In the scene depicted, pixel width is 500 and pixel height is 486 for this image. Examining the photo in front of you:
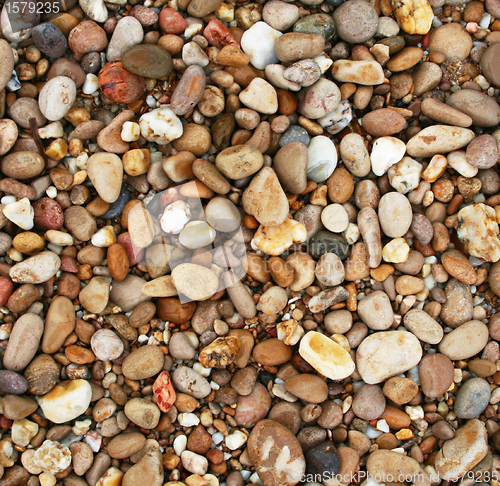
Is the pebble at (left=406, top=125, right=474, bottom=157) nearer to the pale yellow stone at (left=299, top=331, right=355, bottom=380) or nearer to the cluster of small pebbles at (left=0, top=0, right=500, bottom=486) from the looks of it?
the cluster of small pebbles at (left=0, top=0, right=500, bottom=486)

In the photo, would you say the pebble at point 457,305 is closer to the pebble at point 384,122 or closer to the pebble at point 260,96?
the pebble at point 384,122

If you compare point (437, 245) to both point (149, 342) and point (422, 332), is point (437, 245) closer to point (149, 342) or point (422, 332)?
point (422, 332)

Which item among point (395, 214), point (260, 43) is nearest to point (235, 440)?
point (395, 214)

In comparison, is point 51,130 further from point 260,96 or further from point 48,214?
point 260,96

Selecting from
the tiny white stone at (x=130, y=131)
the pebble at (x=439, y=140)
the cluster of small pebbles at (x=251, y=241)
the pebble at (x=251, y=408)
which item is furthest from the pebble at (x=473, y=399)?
the tiny white stone at (x=130, y=131)

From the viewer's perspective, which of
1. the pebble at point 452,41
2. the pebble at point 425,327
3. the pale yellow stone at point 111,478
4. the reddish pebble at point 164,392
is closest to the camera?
the pale yellow stone at point 111,478

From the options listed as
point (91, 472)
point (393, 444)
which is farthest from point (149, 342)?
point (393, 444)

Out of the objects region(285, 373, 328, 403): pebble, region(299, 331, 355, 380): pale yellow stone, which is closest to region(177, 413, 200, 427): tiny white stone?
region(285, 373, 328, 403): pebble
